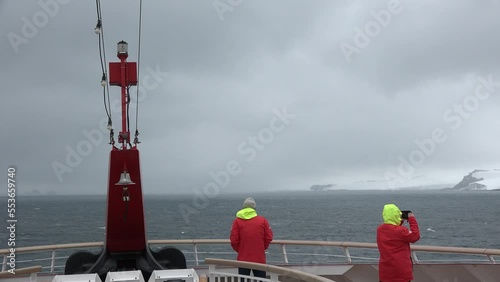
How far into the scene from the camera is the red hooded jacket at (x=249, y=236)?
6.24 metres

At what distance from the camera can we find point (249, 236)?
6.24 metres

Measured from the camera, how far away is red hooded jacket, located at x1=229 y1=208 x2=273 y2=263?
6238 millimetres

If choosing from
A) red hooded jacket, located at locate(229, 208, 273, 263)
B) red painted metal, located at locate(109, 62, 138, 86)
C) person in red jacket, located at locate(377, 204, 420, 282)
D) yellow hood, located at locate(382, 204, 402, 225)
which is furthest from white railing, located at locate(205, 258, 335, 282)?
red painted metal, located at locate(109, 62, 138, 86)

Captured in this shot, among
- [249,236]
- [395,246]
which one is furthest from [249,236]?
[395,246]

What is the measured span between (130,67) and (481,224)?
85.8m

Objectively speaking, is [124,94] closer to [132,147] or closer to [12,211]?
[132,147]

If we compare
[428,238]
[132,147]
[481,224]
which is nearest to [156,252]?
[132,147]

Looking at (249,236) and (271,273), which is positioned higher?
(249,236)

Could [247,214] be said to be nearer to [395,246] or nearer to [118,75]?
[395,246]

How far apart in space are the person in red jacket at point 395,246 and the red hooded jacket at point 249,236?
1.52 metres

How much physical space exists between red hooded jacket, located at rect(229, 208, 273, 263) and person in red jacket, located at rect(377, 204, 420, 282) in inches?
59.9

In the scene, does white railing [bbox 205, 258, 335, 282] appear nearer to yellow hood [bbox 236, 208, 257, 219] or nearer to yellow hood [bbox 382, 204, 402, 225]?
yellow hood [bbox 236, 208, 257, 219]

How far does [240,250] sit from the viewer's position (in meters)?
6.30

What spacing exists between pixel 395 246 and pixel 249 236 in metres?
1.86
